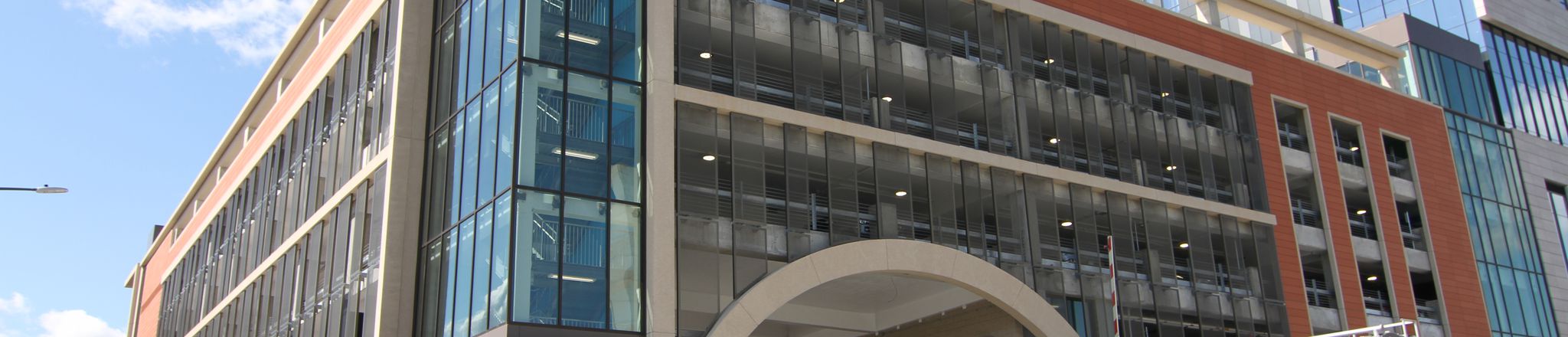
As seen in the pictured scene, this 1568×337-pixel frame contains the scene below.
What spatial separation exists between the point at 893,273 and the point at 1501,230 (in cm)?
3040

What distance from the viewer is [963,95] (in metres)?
A: 40.8

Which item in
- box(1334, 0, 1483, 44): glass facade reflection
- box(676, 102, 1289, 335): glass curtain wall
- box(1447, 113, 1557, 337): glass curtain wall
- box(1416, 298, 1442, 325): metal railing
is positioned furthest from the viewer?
box(1334, 0, 1483, 44): glass facade reflection

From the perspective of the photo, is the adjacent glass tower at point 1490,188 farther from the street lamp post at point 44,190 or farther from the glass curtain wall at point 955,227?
the street lamp post at point 44,190

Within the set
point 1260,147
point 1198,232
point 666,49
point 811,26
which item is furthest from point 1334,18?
point 666,49

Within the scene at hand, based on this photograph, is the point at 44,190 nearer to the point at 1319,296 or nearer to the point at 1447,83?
the point at 1319,296

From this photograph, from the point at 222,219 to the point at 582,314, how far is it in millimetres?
33172

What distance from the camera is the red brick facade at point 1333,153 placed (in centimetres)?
4619

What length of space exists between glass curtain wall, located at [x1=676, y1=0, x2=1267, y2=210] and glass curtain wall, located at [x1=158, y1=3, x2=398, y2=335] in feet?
34.2

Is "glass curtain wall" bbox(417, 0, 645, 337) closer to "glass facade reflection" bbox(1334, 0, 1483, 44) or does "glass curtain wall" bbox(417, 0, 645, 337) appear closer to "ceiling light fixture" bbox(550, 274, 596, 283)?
"ceiling light fixture" bbox(550, 274, 596, 283)

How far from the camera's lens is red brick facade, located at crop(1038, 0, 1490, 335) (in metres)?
46.2

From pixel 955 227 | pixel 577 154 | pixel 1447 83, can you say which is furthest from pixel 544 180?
pixel 1447 83

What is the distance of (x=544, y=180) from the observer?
31.6 m

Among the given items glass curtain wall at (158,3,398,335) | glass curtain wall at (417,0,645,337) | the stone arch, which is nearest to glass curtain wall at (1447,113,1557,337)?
the stone arch

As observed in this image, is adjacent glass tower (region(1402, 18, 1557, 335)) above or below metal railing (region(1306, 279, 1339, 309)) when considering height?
above
